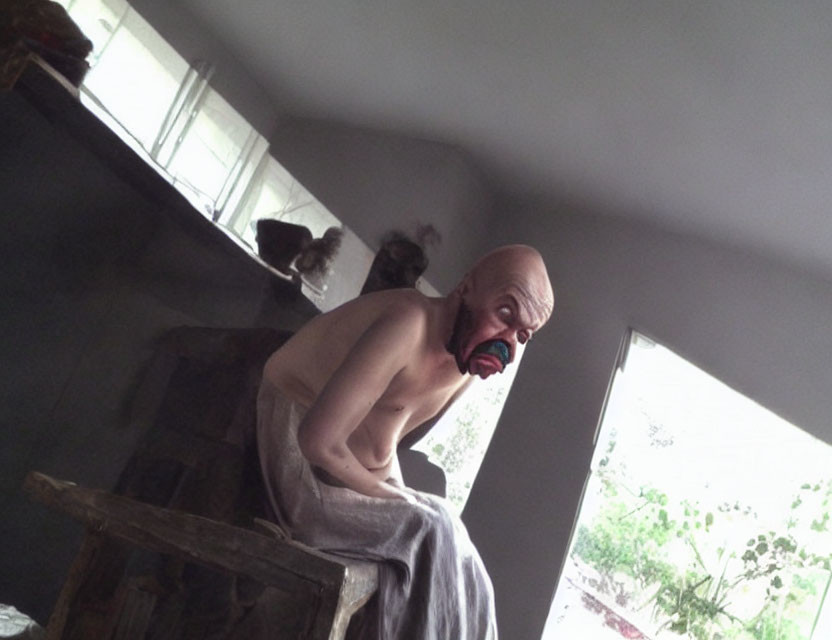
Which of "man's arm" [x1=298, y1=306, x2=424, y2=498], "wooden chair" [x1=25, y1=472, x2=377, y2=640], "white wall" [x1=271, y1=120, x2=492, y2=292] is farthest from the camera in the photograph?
"white wall" [x1=271, y1=120, x2=492, y2=292]

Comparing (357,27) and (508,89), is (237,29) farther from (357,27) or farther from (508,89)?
(508,89)

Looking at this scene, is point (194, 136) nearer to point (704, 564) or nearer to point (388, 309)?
point (388, 309)

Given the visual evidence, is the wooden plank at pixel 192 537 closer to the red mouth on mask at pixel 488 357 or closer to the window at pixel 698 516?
the red mouth on mask at pixel 488 357

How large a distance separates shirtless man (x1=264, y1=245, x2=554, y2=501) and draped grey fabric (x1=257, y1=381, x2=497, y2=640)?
19 mm

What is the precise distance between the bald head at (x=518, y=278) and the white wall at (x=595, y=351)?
2.5 inches

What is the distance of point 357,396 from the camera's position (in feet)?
2.50

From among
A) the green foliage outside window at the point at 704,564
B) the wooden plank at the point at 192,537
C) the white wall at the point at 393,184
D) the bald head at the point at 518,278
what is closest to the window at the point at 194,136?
the white wall at the point at 393,184

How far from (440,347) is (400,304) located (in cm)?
6

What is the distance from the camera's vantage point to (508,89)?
2.95 feet

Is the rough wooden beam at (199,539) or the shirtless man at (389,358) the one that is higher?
the shirtless man at (389,358)

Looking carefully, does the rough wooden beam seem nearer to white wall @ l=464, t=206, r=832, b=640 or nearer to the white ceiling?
white wall @ l=464, t=206, r=832, b=640

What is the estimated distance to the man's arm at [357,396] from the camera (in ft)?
2.47

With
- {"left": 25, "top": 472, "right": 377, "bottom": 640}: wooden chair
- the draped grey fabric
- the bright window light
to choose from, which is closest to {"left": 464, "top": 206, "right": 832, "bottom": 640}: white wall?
the bright window light

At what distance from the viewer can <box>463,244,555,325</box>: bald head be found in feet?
2.74
